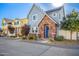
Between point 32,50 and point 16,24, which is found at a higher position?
point 16,24

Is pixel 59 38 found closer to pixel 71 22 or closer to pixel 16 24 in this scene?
pixel 71 22

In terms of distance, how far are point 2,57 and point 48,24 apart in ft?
Answer: 2.78

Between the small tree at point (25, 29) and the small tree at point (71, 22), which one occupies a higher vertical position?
the small tree at point (71, 22)

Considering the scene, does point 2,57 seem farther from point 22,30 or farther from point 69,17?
point 69,17

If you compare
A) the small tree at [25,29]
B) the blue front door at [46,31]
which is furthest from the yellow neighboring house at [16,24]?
the blue front door at [46,31]

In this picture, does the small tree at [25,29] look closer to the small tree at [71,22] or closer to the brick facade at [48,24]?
the brick facade at [48,24]

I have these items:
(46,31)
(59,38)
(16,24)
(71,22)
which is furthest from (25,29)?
(71,22)

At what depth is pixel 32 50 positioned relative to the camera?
10.4 feet

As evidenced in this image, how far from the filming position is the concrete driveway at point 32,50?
10.2 ft

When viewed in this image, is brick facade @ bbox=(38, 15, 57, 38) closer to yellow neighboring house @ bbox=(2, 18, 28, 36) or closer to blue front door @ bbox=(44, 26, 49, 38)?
blue front door @ bbox=(44, 26, 49, 38)

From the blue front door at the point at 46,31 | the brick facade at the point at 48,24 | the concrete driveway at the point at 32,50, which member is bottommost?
the concrete driveway at the point at 32,50

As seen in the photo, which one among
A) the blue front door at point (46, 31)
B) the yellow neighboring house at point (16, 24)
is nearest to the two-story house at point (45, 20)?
the blue front door at point (46, 31)

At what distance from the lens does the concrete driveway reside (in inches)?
122

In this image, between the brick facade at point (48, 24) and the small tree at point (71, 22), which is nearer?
the small tree at point (71, 22)
